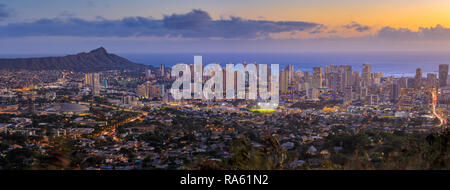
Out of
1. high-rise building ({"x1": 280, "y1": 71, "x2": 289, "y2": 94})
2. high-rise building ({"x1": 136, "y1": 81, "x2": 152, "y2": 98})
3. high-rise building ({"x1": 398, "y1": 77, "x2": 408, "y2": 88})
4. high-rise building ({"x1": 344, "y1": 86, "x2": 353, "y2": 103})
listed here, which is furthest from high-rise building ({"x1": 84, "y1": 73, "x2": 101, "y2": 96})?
high-rise building ({"x1": 398, "y1": 77, "x2": 408, "y2": 88})

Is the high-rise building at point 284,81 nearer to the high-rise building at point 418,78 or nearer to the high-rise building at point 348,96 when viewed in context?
the high-rise building at point 348,96

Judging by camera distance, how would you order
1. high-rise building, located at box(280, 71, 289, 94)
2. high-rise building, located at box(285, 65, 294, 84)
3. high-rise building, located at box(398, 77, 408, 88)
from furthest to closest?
high-rise building, located at box(285, 65, 294, 84)
high-rise building, located at box(280, 71, 289, 94)
high-rise building, located at box(398, 77, 408, 88)

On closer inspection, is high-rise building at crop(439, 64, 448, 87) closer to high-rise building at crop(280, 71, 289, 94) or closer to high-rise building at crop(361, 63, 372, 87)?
high-rise building at crop(361, 63, 372, 87)

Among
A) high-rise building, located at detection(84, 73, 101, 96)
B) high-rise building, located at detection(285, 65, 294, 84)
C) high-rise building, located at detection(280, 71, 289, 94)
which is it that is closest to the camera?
high-rise building, located at detection(84, 73, 101, 96)

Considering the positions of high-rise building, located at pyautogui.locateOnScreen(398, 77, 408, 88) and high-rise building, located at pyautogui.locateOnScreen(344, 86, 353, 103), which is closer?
high-rise building, located at pyautogui.locateOnScreen(344, 86, 353, 103)

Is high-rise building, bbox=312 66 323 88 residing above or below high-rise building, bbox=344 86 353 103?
above

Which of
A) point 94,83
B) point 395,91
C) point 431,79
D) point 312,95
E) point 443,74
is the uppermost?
point 443,74

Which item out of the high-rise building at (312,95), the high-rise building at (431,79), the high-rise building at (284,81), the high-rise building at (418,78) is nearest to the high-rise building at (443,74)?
the high-rise building at (431,79)

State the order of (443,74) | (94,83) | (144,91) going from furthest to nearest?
(94,83) < (144,91) < (443,74)

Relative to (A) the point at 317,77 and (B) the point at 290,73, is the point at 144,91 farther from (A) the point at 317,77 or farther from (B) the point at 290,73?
(A) the point at 317,77

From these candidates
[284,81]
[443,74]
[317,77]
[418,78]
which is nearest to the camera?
[443,74]

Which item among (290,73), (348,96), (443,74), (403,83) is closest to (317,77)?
(290,73)
